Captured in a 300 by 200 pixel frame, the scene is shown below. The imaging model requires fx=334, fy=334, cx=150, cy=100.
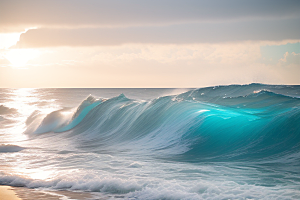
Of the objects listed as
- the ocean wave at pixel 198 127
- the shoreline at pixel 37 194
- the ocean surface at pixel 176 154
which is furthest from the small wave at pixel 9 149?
the shoreline at pixel 37 194

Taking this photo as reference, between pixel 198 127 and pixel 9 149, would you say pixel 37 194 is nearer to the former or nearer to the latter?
pixel 9 149

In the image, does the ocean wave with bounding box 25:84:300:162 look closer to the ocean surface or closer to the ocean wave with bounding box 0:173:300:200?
the ocean surface

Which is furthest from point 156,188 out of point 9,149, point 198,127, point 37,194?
point 9,149

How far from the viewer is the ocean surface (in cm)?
696

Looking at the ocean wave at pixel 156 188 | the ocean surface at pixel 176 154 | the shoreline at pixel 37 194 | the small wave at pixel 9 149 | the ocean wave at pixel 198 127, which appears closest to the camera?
the ocean wave at pixel 156 188

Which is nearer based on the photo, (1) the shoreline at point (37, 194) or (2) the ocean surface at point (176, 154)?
(1) the shoreline at point (37, 194)

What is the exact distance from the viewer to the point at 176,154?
10.5 meters

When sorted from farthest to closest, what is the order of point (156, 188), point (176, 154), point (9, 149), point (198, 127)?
point (9, 149) → point (198, 127) → point (176, 154) → point (156, 188)

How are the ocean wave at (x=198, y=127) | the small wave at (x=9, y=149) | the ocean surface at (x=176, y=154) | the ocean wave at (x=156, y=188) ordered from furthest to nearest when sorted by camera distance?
the small wave at (x=9, y=149)
the ocean wave at (x=198, y=127)
the ocean surface at (x=176, y=154)
the ocean wave at (x=156, y=188)

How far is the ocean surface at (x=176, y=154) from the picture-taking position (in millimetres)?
6965

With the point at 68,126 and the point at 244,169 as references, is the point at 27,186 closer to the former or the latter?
the point at 244,169

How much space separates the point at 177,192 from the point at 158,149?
16.1ft

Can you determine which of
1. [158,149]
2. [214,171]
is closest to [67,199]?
[214,171]

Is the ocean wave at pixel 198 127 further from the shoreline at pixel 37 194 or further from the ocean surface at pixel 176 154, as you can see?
the shoreline at pixel 37 194
